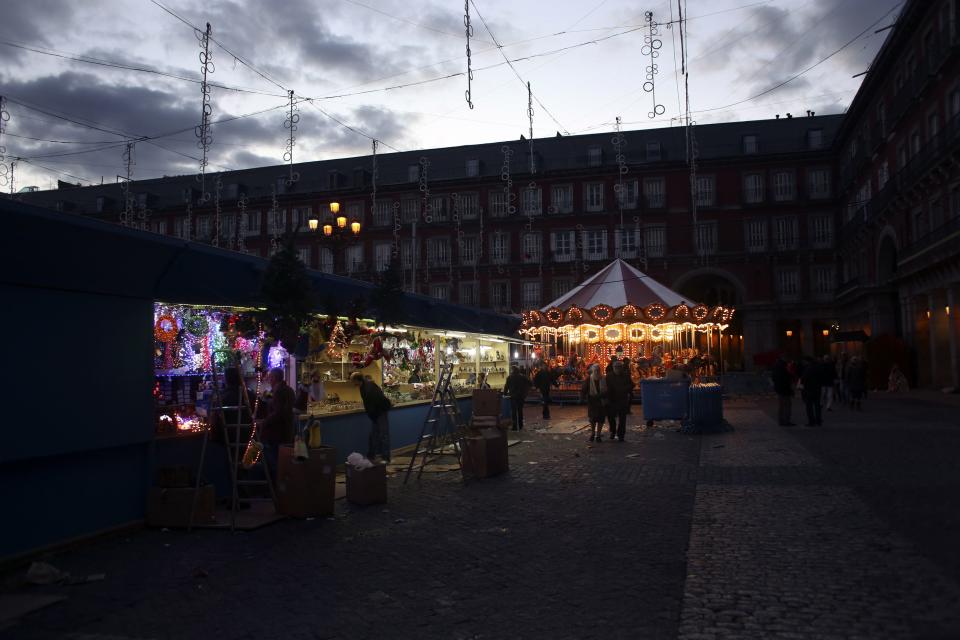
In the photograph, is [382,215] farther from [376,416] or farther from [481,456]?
[481,456]

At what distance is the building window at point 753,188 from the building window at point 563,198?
11.1m

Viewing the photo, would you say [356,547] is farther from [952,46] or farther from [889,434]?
[952,46]

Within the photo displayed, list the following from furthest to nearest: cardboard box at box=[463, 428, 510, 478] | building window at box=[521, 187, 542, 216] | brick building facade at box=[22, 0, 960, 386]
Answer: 1. building window at box=[521, 187, 542, 216]
2. brick building facade at box=[22, 0, 960, 386]
3. cardboard box at box=[463, 428, 510, 478]

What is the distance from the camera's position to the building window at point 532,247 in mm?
51509

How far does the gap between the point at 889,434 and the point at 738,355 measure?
3631 centimetres

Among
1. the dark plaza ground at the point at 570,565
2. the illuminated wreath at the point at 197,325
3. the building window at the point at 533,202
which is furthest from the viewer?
the building window at the point at 533,202

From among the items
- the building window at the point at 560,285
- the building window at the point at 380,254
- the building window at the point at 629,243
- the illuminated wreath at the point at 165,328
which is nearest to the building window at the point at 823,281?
the building window at the point at 629,243

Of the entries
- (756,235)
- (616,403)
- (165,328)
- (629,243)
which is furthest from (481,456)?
(756,235)

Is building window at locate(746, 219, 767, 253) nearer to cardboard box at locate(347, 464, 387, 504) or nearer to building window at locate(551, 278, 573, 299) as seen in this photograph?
building window at locate(551, 278, 573, 299)

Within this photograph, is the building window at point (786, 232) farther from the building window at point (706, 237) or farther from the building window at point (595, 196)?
the building window at point (595, 196)

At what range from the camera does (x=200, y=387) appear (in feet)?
38.0

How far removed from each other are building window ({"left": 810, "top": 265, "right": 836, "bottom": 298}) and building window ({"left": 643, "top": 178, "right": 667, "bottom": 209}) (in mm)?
10516

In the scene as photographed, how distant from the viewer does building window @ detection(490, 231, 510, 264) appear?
5225 centimetres

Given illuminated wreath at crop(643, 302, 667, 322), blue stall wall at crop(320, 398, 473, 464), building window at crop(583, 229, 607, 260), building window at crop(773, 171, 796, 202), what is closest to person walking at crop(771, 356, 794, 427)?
illuminated wreath at crop(643, 302, 667, 322)
